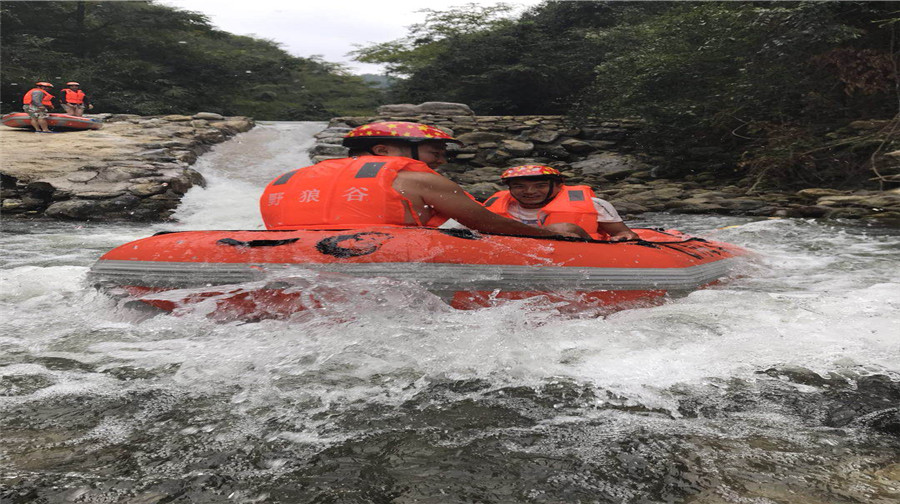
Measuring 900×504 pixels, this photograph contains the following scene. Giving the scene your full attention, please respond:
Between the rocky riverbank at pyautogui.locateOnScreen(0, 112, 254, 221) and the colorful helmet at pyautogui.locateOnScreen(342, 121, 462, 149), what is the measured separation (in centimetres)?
791

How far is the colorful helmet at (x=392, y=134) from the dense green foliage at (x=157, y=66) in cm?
2248

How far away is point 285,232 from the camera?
145 inches

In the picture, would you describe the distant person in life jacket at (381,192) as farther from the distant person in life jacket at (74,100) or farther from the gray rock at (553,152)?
the distant person in life jacket at (74,100)

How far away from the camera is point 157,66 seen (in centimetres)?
2619

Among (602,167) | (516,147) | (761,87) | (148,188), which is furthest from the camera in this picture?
(516,147)

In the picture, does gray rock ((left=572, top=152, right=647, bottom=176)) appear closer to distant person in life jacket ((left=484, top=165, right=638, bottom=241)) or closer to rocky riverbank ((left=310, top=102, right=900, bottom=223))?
rocky riverbank ((left=310, top=102, right=900, bottom=223))

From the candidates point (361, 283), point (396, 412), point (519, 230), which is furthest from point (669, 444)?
point (519, 230)

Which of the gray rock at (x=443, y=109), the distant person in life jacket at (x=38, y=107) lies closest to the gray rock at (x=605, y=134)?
the gray rock at (x=443, y=109)

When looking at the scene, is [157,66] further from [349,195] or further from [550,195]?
[349,195]

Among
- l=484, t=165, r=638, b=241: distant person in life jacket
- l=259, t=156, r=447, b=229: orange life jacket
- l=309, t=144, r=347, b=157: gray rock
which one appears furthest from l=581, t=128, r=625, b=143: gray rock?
l=259, t=156, r=447, b=229: orange life jacket

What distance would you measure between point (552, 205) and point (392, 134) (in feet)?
4.97

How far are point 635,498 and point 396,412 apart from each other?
0.94 metres

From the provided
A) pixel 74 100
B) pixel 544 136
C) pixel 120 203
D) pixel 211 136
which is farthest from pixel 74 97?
pixel 544 136

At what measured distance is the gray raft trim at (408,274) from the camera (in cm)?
338
